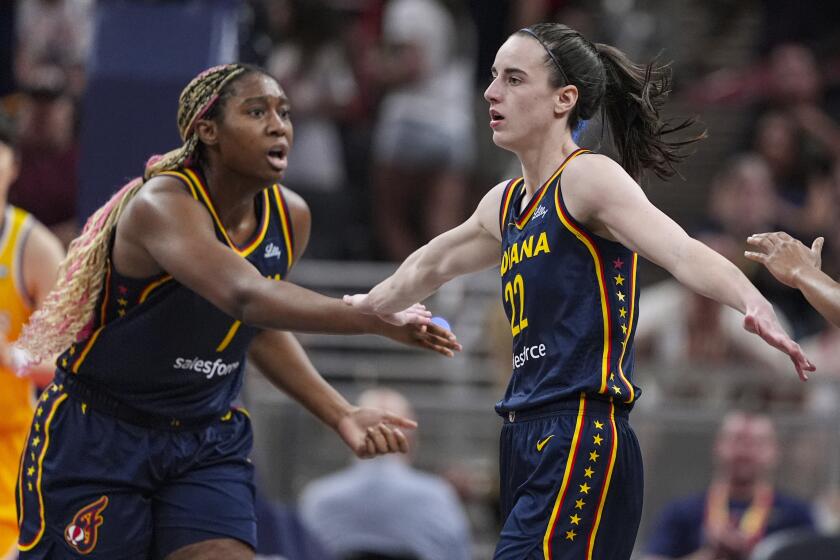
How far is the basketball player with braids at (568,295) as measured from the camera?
3.86m

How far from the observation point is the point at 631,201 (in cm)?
376

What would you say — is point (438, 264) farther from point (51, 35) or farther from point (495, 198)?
point (51, 35)

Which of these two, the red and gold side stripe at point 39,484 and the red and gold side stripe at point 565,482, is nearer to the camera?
the red and gold side stripe at point 565,482

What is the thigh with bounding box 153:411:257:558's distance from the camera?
4453 millimetres

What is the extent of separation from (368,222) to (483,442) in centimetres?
272

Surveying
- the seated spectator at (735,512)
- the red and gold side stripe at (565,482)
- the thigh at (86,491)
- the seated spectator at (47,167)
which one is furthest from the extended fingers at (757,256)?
the seated spectator at (47,167)

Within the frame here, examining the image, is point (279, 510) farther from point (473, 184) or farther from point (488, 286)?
point (473, 184)

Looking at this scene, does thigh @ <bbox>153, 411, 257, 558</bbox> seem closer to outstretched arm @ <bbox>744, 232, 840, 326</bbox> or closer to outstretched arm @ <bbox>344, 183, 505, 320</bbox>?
outstretched arm @ <bbox>344, 183, 505, 320</bbox>

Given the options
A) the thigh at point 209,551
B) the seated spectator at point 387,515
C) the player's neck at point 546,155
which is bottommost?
the seated spectator at point 387,515

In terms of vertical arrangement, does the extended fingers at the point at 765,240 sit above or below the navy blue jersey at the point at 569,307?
above

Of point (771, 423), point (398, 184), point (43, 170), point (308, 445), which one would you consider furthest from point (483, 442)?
point (43, 170)

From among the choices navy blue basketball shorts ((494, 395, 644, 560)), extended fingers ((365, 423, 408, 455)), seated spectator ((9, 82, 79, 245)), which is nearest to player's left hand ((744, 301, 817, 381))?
navy blue basketball shorts ((494, 395, 644, 560))

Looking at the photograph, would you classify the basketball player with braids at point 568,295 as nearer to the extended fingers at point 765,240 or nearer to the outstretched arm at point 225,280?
the extended fingers at point 765,240

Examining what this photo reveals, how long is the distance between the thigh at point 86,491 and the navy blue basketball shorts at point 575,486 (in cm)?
119
